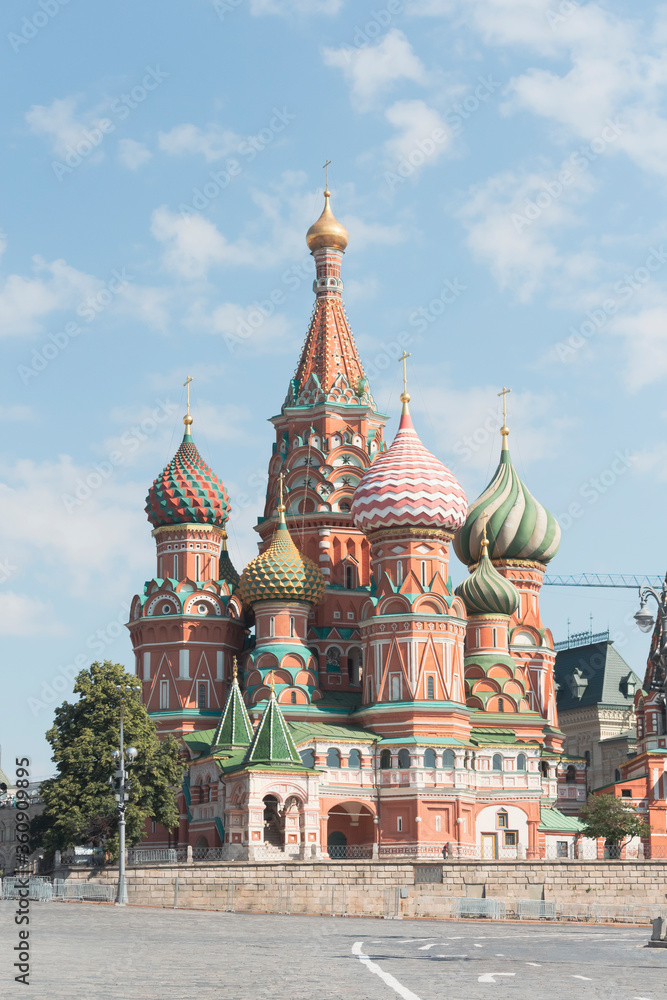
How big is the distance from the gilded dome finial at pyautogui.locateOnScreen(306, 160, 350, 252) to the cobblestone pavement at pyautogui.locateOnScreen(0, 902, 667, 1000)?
135ft

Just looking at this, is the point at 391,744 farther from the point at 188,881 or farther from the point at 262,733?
the point at 188,881

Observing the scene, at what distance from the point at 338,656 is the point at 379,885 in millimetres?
23558

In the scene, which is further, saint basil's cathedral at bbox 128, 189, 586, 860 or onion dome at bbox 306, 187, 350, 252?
onion dome at bbox 306, 187, 350, 252

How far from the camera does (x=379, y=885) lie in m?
36.7

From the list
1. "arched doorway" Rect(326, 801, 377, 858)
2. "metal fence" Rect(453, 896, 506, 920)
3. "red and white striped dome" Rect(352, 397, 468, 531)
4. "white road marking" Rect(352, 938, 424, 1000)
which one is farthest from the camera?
"red and white striped dome" Rect(352, 397, 468, 531)

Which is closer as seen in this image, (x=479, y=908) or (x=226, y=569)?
(x=479, y=908)

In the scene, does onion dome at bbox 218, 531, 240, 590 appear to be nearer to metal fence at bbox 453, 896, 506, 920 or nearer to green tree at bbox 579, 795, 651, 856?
green tree at bbox 579, 795, 651, 856

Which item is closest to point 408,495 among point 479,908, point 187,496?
point 187,496

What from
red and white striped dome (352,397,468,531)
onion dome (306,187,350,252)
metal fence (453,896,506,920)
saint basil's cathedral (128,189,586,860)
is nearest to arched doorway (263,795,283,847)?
saint basil's cathedral (128,189,586,860)

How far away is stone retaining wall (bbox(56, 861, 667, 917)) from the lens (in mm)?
35531

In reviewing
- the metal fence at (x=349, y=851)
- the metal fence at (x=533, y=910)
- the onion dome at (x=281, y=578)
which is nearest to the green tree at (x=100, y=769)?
the metal fence at (x=349, y=851)

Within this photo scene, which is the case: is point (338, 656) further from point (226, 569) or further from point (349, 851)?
point (349, 851)

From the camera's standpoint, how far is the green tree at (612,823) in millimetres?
56469

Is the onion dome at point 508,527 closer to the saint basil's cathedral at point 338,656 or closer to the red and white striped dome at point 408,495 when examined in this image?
the saint basil's cathedral at point 338,656
